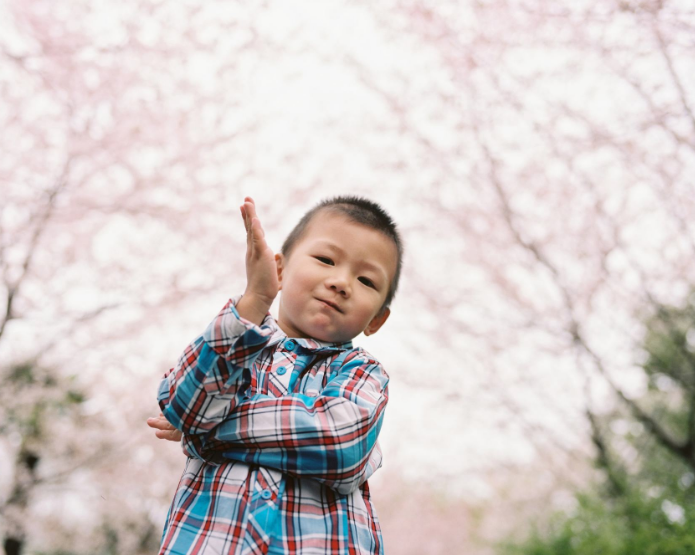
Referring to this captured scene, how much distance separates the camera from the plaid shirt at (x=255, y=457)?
98cm

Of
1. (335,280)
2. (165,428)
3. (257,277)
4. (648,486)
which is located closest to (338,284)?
(335,280)

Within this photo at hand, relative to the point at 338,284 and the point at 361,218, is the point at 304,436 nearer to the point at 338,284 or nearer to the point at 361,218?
the point at 338,284

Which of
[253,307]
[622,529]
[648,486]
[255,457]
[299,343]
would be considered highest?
[253,307]

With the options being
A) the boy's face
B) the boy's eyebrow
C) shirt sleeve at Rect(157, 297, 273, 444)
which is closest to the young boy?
shirt sleeve at Rect(157, 297, 273, 444)

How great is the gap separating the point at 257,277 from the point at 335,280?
0.26 metres

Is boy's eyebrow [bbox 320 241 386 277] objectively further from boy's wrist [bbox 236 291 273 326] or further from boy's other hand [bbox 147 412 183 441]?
boy's other hand [bbox 147 412 183 441]

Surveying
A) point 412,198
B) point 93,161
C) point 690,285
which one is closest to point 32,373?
point 93,161

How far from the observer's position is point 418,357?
747 centimetres

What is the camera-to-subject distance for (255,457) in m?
1.02

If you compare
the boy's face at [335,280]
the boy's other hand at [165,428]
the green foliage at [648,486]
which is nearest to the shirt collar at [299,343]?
the boy's face at [335,280]

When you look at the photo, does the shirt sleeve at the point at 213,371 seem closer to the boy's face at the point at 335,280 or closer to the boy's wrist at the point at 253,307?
the boy's wrist at the point at 253,307

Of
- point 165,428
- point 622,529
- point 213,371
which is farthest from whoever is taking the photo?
point 622,529

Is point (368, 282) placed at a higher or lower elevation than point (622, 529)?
higher

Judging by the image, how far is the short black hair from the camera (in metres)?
1.38
